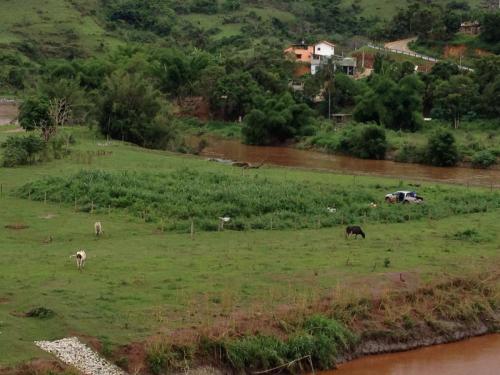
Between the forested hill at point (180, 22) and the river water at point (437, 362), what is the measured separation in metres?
95.7

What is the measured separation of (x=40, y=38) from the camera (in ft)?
406

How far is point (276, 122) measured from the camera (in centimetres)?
7394

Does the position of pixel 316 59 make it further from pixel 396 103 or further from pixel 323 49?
pixel 396 103

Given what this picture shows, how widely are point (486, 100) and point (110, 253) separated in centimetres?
5517

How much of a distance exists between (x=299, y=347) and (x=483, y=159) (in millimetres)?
43700

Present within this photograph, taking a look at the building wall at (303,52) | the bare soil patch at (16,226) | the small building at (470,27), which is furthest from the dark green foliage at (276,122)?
the bare soil patch at (16,226)

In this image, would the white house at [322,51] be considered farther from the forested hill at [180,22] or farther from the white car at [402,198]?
the white car at [402,198]

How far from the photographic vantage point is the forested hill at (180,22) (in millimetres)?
122750

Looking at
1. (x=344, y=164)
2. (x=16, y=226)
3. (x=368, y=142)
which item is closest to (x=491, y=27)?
(x=368, y=142)

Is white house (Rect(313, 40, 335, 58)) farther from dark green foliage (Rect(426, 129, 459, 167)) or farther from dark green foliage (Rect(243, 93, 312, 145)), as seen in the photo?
dark green foliage (Rect(426, 129, 459, 167))

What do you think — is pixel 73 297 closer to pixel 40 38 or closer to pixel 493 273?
pixel 493 273

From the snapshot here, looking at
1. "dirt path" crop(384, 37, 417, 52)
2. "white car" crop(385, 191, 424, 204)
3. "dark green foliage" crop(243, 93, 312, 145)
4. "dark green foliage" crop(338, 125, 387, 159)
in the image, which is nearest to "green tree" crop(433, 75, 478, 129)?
"dark green foliage" crop(338, 125, 387, 159)

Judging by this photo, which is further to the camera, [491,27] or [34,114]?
[491,27]

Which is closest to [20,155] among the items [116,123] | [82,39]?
[116,123]
